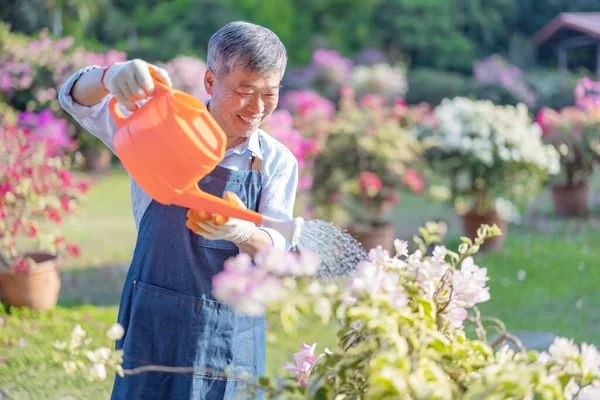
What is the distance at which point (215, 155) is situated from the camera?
4.50ft

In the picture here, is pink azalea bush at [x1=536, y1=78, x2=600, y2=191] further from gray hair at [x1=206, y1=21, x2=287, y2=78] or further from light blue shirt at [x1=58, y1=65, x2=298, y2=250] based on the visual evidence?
gray hair at [x1=206, y1=21, x2=287, y2=78]

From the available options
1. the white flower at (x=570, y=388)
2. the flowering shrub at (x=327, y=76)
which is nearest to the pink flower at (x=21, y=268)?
the white flower at (x=570, y=388)

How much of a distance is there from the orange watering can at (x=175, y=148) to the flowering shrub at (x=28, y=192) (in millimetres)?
3120

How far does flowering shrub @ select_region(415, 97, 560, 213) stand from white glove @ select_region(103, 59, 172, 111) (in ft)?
15.7

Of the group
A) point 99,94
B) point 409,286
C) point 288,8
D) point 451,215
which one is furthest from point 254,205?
point 288,8

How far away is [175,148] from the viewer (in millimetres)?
1338

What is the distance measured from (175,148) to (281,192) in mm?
557

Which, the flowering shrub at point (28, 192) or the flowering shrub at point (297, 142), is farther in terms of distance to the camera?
the flowering shrub at point (297, 142)

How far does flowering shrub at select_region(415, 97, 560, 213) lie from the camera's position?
19.8 feet

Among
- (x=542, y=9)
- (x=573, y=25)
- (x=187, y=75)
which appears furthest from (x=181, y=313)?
(x=542, y=9)

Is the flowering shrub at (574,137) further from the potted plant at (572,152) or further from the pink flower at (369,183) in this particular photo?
the pink flower at (369,183)

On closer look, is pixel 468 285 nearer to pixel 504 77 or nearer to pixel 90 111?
pixel 90 111

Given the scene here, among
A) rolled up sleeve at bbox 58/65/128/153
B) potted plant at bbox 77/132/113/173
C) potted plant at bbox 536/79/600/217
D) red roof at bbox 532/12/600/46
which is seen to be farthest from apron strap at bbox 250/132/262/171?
red roof at bbox 532/12/600/46

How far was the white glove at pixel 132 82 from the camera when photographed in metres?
1.40
